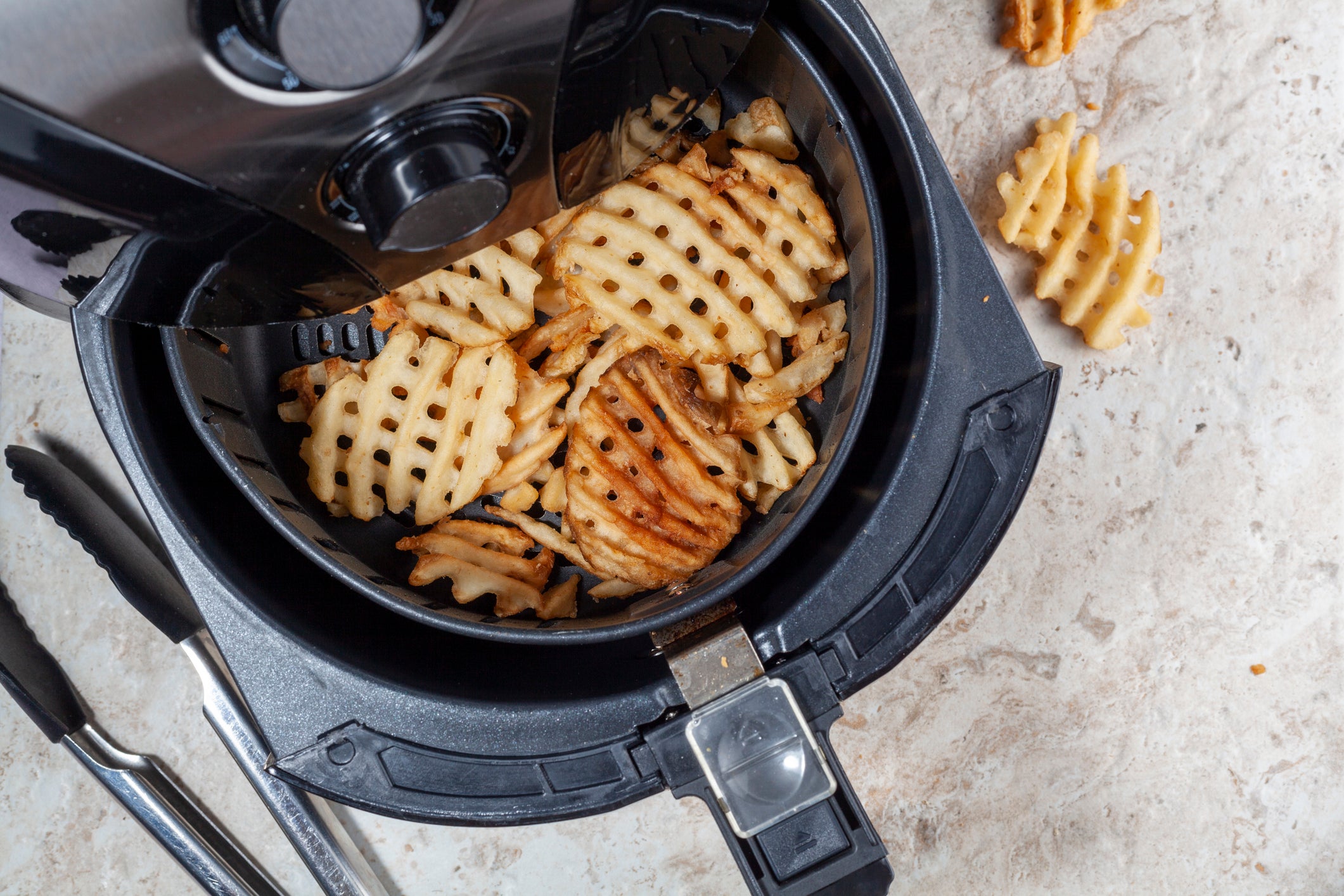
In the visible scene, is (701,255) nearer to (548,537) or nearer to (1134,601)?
(548,537)

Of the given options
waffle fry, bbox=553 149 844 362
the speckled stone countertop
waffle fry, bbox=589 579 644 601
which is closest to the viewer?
waffle fry, bbox=553 149 844 362

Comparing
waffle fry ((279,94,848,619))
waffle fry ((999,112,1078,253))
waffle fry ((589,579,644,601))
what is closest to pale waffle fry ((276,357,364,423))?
waffle fry ((279,94,848,619))

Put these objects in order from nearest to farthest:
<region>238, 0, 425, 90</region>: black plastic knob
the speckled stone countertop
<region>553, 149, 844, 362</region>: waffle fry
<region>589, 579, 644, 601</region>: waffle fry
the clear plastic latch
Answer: <region>238, 0, 425, 90</region>: black plastic knob
the clear plastic latch
<region>553, 149, 844, 362</region>: waffle fry
<region>589, 579, 644, 601</region>: waffle fry
the speckled stone countertop

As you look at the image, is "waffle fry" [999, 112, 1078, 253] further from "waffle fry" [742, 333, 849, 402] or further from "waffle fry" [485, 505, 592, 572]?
"waffle fry" [485, 505, 592, 572]

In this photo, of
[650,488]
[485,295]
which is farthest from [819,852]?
[485,295]

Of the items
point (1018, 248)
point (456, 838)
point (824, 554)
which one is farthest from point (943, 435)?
point (456, 838)

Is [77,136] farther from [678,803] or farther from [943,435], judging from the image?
[678,803]
